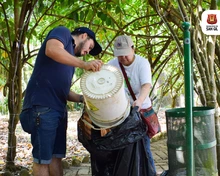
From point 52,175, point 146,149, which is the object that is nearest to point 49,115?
point 52,175

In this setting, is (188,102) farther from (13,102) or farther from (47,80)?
(13,102)

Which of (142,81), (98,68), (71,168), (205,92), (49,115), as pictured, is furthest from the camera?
(71,168)

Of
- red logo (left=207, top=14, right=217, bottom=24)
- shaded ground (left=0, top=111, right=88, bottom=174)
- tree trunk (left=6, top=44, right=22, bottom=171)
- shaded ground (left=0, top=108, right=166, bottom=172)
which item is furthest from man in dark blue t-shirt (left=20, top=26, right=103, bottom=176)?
shaded ground (left=0, top=111, right=88, bottom=174)

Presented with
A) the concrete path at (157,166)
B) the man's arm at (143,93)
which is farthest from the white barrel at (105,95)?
the concrete path at (157,166)

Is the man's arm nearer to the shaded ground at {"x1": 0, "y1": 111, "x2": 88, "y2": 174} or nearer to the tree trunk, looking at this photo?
the tree trunk

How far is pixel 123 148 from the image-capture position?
8.98ft

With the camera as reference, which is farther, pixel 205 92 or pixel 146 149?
pixel 205 92

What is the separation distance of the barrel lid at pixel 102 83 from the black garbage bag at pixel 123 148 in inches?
13.6

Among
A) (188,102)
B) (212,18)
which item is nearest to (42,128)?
(188,102)

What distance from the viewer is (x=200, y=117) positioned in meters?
2.56

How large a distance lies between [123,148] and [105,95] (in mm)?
547

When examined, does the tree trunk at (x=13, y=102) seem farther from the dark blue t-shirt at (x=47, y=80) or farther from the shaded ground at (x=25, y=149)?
the dark blue t-shirt at (x=47, y=80)

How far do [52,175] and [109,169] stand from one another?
510mm

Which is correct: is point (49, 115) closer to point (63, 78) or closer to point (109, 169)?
point (63, 78)
